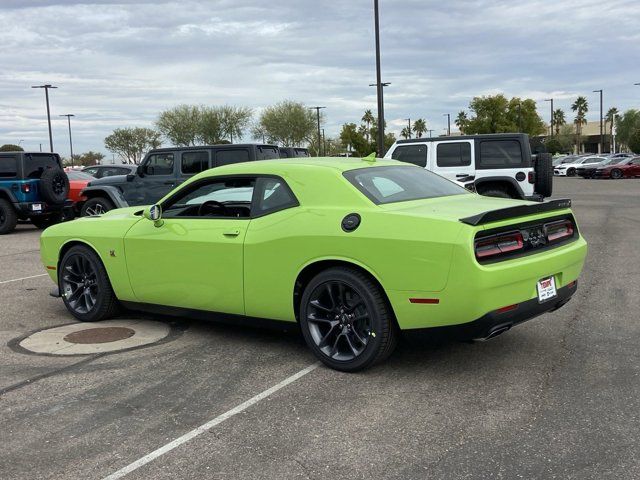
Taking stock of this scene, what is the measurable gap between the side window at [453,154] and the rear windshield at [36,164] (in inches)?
347

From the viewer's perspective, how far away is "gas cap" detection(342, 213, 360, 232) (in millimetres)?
4625

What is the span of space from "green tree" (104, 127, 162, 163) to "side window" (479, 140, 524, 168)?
236 ft

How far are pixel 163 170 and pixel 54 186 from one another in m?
3.24

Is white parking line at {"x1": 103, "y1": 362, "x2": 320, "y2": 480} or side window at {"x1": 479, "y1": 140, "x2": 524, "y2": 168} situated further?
side window at {"x1": 479, "y1": 140, "x2": 524, "y2": 168}

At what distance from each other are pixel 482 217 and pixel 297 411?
5.45 ft

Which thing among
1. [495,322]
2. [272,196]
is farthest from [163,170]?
[495,322]

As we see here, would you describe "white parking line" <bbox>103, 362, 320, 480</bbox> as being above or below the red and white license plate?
below

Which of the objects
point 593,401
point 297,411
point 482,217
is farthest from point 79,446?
point 593,401

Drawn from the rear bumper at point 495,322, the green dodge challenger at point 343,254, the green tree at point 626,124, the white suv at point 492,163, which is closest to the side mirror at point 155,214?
the green dodge challenger at point 343,254

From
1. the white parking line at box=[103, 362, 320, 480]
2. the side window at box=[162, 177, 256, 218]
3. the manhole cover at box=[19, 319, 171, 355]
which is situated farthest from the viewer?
the manhole cover at box=[19, 319, 171, 355]

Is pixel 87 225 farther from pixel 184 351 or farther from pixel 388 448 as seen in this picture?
pixel 388 448

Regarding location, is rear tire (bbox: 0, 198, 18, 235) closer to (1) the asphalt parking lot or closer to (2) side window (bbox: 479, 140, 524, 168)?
(1) the asphalt parking lot

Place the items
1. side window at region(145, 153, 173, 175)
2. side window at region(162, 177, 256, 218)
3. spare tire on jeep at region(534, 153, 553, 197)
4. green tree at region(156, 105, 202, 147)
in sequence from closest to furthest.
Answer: side window at region(162, 177, 256, 218)
spare tire on jeep at region(534, 153, 553, 197)
side window at region(145, 153, 173, 175)
green tree at region(156, 105, 202, 147)

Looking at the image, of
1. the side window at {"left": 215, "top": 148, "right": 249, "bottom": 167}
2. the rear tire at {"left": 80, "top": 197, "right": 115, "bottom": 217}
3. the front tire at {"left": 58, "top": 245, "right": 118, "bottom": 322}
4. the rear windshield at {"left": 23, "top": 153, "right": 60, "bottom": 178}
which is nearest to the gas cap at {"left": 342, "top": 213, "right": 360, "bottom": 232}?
the front tire at {"left": 58, "top": 245, "right": 118, "bottom": 322}
